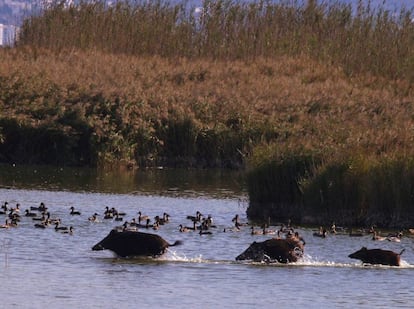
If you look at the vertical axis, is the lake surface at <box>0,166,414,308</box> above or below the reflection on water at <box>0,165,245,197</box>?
below

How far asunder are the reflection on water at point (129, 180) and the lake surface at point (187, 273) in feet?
13.1

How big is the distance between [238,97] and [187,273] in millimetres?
23147

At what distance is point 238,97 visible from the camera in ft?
136

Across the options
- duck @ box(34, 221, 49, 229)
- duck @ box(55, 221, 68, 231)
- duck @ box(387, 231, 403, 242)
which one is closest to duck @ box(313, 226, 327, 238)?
duck @ box(387, 231, 403, 242)

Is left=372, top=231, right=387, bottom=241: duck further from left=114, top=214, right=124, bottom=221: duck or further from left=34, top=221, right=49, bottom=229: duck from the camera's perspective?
left=34, top=221, right=49, bottom=229: duck

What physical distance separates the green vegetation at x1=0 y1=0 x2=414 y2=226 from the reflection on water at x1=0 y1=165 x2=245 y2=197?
149 cm

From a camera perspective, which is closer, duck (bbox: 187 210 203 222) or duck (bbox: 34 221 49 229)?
duck (bbox: 34 221 49 229)

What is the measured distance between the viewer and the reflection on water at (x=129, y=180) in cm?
3145

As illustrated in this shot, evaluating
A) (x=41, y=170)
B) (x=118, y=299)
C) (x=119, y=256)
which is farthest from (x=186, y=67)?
(x=118, y=299)

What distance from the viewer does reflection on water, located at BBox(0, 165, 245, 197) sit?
31453 mm

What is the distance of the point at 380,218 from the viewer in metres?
25.3

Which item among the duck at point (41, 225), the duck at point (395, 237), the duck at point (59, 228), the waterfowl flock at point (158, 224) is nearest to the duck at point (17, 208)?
the waterfowl flock at point (158, 224)

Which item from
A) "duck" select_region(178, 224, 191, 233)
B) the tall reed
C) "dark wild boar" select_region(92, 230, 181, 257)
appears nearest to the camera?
"dark wild boar" select_region(92, 230, 181, 257)

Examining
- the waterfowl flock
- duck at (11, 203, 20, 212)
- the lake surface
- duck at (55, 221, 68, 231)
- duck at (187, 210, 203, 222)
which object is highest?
duck at (11, 203, 20, 212)
